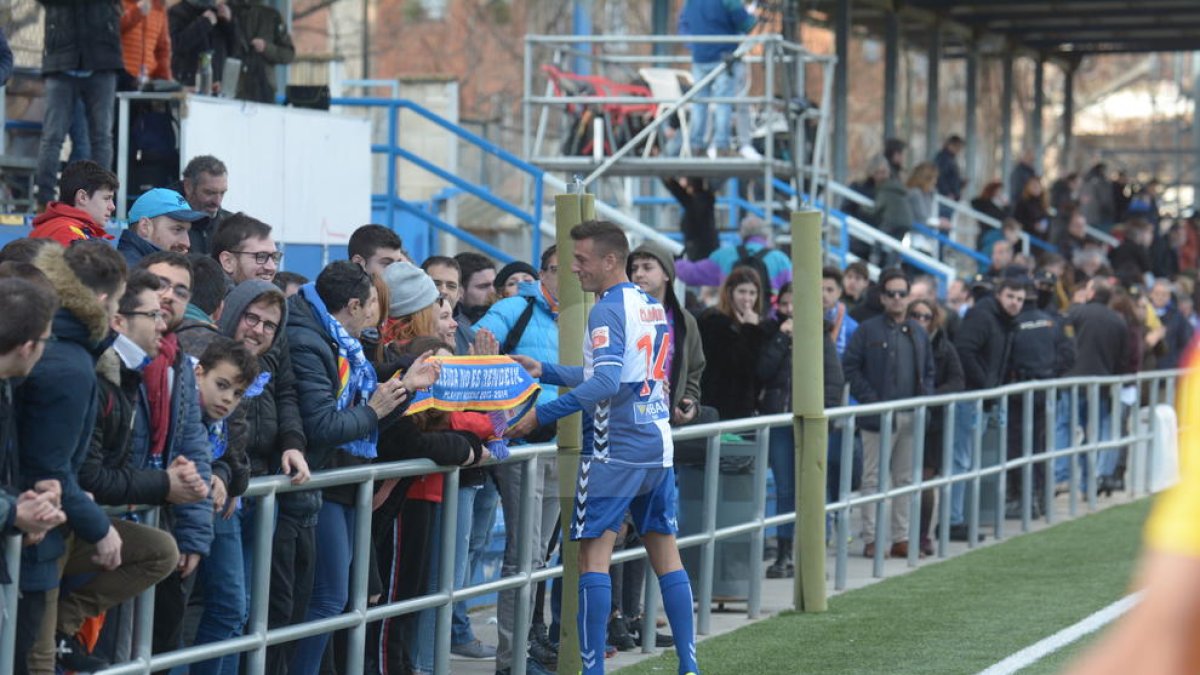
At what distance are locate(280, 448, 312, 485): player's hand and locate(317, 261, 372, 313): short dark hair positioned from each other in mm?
716

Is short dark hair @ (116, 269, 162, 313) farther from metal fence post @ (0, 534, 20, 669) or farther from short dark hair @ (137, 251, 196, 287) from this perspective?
metal fence post @ (0, 534, 20, 669)

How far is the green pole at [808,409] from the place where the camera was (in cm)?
1038

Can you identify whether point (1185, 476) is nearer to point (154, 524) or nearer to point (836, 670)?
point (154, 524)

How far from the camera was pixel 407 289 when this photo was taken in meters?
7.75

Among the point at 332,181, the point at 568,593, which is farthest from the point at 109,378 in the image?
the point at 332,181

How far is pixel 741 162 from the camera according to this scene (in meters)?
17.6

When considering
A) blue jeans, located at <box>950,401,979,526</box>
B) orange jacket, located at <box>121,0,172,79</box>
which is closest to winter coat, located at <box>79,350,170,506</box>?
orange jacket, located at <box>121,0,172,79</box>

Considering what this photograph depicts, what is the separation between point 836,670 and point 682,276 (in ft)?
21.2

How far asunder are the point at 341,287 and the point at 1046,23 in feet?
87.1

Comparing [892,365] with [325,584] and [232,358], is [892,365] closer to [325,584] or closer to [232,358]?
[325,584]

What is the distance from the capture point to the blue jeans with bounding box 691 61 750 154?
17797mm

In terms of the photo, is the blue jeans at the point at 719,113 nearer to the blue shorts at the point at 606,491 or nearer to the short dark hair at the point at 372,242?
the short dark hair at the point at 372,242

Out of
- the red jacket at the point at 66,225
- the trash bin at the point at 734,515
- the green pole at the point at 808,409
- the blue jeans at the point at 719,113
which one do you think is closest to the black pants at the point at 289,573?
the red jacket at the point at 66,225

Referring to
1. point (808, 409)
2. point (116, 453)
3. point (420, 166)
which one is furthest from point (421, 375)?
point (420, 166)
